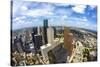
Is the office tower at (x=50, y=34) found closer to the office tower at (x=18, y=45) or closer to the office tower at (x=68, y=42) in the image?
the office tower at (x=68, y=42)

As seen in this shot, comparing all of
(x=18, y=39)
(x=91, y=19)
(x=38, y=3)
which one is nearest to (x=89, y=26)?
(x=91, y=19)

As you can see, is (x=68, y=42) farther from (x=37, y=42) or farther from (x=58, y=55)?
(x=37, y=42)

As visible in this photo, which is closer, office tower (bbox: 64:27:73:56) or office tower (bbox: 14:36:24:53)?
office tower (bbox: 14:36:24:53)

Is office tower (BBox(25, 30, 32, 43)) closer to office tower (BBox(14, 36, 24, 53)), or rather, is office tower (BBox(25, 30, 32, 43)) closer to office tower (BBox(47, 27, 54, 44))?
office tower (BBox(14, 36, 24, 53))

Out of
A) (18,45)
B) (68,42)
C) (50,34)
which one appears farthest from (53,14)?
(18,45)

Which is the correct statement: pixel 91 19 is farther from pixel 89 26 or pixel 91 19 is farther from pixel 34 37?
pixel 34 37

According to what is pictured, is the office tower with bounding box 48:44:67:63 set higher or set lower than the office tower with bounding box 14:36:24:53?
lower

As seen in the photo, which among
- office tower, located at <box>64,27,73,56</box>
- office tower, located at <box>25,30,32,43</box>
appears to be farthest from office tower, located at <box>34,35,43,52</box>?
office tower, located at <box>64,27,73,56</box>

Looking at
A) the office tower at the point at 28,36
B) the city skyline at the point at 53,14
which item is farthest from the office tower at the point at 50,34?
the office tower at the point at 28,36
